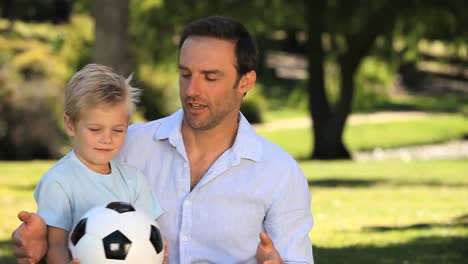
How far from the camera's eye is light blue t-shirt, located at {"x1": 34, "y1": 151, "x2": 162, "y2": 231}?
4.43 m

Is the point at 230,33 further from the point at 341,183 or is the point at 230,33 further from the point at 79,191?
the point at 341,183

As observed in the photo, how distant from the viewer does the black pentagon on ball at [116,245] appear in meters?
4.24

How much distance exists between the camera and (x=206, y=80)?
4672mm

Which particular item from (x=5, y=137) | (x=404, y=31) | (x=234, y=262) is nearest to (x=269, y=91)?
(x=404, y=31)

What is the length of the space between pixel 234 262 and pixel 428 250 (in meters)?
4.48

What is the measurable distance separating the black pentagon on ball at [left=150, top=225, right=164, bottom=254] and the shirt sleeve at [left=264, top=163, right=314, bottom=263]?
1.80ft

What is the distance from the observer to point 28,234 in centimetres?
434

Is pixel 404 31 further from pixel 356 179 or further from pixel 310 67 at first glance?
pixel 356 179

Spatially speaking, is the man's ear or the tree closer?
the man's ear

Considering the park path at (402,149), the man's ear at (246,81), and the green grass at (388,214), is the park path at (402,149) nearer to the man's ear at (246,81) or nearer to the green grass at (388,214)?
the green grass at (388,214)

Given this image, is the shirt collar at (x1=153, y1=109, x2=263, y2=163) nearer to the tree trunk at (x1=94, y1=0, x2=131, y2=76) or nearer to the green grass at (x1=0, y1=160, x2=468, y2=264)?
the green grass at (x1=0, y1=160, x2=468, y2=264)

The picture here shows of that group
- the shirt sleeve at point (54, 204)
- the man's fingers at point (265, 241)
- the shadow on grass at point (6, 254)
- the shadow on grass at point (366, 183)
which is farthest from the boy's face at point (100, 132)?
the shadow on grass at point (366, 183)

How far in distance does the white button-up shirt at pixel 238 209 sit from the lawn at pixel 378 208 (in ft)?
11.7

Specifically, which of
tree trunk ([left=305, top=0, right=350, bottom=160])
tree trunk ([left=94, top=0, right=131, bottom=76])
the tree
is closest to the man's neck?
tree trunk ([left=94, top=0, right=131, bottom=76])
